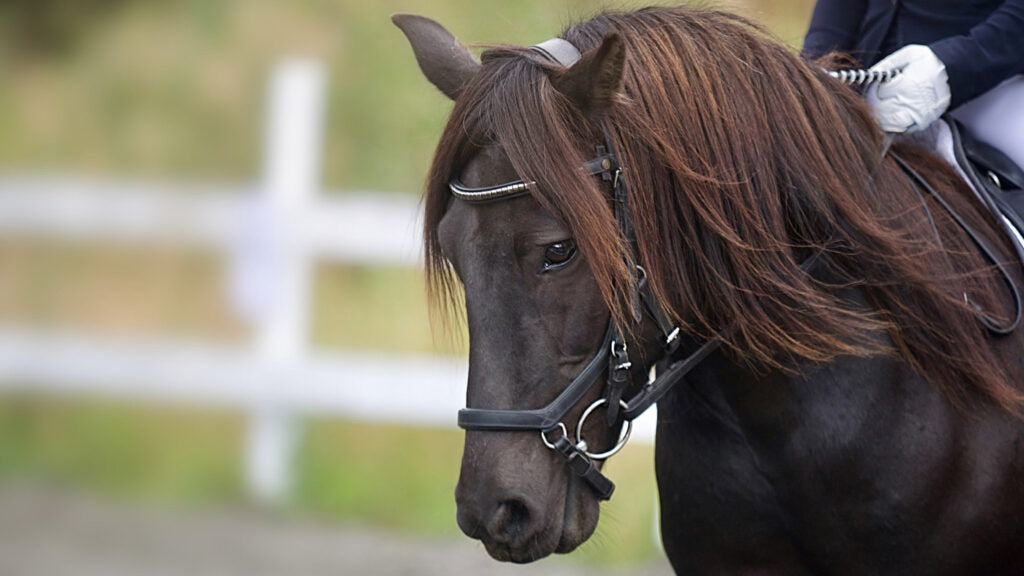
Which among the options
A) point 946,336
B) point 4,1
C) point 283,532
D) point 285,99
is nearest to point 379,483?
point 283,532

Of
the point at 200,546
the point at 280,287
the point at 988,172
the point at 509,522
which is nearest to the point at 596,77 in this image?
the point at 509,522

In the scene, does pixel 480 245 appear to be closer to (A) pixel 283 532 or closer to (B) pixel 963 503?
(B) pixel 963 503

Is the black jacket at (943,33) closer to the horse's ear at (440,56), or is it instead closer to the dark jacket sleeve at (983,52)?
the dark jacket sleeve at (983,52)

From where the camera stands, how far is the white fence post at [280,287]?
19.1ft

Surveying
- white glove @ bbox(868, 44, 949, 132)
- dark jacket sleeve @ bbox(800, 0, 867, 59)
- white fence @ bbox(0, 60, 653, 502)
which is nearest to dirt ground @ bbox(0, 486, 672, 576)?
white fence @ bbox(0, 60, 653, 502)

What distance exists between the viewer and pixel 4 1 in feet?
22.7

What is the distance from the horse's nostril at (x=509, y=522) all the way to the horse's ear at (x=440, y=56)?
0.83 metres

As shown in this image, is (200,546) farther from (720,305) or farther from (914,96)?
(914,96)

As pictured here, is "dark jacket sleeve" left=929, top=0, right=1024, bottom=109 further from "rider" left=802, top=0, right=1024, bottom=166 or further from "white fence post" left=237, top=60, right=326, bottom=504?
"white fence post" left=237, top=60, right=326, bottom=504

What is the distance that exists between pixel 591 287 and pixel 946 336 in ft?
2.58

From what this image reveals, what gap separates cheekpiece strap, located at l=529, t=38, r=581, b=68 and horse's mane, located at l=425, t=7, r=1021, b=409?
0.03m

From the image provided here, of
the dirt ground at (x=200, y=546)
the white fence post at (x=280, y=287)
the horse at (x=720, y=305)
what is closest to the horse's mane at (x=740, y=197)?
the horse at (x=720, y=305)

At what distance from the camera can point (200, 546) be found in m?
5.30

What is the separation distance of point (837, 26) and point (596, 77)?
117 centimetres
